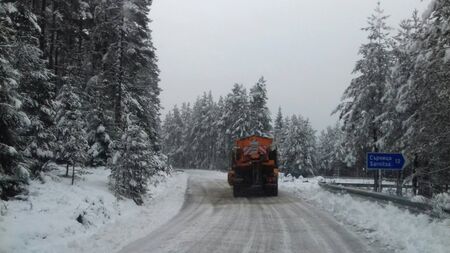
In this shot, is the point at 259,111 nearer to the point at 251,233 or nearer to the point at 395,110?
the point at 395,110

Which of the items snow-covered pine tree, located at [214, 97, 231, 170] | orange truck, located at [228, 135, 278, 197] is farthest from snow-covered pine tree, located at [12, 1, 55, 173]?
snow-covered pine tree, located at [214, 97, 231, 170]

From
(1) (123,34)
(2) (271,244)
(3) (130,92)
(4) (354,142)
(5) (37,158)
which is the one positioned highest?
(1) (123,34)

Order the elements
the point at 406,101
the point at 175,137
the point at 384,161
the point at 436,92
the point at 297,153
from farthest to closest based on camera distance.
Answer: the point at 175,137
the point at 297,153
the point at 406,101
the point at 384,161
the point at 436,92

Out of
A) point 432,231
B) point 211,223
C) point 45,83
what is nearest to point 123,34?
point 45,83

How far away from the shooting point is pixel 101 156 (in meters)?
27.1

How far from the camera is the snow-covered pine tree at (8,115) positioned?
10891 millimetres

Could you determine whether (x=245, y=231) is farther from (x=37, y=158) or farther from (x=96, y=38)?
(x=96, y=38)

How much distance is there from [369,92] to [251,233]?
2119 centimetres

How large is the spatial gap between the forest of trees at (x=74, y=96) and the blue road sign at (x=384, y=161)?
341 inches

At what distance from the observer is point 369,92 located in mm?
30891

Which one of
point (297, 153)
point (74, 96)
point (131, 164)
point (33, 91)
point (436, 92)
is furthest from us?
point (297, 153)

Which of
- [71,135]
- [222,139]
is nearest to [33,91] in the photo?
[71,135]

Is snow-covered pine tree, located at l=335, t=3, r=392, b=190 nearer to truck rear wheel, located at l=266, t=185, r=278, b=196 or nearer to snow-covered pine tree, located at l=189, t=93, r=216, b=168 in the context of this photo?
truck rear wheel, located at l=266, t=185, r=278, b=196

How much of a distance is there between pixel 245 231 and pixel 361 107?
21082 millimetres
